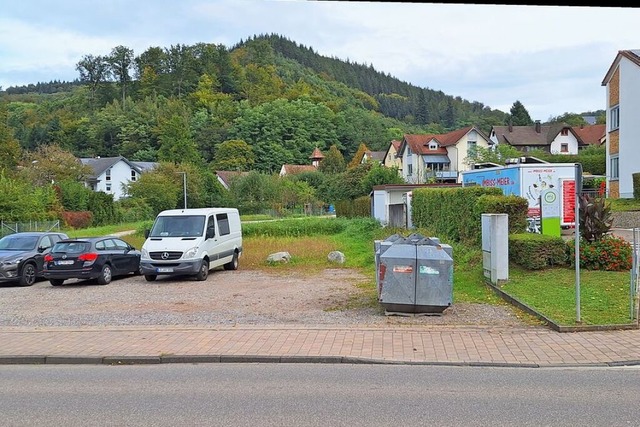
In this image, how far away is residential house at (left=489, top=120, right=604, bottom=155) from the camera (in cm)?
9225

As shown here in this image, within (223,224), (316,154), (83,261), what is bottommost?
(83,261)

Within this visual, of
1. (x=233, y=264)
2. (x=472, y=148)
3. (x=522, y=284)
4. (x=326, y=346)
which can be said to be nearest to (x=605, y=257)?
(x=522, y=284)

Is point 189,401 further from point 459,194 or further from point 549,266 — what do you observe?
point 459,194

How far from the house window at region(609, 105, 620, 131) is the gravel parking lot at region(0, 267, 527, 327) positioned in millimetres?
25816

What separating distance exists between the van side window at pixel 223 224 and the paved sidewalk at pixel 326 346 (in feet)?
30.7

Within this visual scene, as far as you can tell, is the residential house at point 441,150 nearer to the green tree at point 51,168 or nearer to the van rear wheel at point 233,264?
the green tree at point 51,168

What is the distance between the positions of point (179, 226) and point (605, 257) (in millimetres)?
12074

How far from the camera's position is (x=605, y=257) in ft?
47.5

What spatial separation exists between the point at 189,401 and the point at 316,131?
120 m

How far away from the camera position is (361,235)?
32.3 metres

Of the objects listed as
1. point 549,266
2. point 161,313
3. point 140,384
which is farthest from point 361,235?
point 140,384

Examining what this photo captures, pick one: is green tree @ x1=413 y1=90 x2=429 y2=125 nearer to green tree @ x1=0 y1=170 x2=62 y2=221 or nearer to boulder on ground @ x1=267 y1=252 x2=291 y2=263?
green tree @ x1=0 y1=170 x2=62 y2=221

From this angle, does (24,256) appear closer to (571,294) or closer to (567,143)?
(571,294)

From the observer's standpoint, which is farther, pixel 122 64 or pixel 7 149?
pixel 122 64
